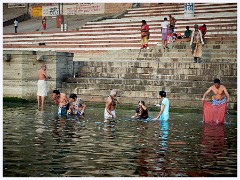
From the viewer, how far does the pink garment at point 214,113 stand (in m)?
14.4

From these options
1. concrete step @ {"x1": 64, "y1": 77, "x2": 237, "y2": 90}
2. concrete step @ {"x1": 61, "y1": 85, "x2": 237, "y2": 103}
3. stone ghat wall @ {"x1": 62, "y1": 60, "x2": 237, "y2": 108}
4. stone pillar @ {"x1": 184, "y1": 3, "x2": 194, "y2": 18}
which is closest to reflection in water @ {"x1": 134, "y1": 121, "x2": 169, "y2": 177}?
concrete step @ {"x1": 61, "y1": 85, "x2": 237, "y2": 103}

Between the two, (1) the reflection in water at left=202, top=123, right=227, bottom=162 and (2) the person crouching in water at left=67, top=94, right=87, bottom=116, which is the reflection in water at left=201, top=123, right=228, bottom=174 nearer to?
(1) the reflection in water at left=202, top=123, right=227, bottom=162

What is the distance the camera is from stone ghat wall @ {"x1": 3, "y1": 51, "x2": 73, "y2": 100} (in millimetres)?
20094

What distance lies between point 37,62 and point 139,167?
12.1 m

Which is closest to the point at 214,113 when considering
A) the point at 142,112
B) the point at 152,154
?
the point at 142,112

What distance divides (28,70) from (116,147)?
10280mm

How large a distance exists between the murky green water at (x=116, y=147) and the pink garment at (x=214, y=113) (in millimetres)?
245

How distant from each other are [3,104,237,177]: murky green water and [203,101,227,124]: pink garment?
24 centimetres

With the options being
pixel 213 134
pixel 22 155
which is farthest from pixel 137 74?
pixel 22 155

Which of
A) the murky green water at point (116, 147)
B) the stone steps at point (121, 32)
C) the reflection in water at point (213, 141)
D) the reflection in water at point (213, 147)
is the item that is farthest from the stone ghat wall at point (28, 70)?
the reflection in water at point (213, 147)

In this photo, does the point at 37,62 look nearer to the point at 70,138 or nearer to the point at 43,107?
the point at 43,107

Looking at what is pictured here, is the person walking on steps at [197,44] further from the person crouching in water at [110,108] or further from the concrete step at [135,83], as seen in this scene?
the person crouching in water at [110,108]

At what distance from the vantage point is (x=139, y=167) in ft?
28.2

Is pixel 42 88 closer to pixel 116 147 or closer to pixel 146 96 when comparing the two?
pixel 146 96
